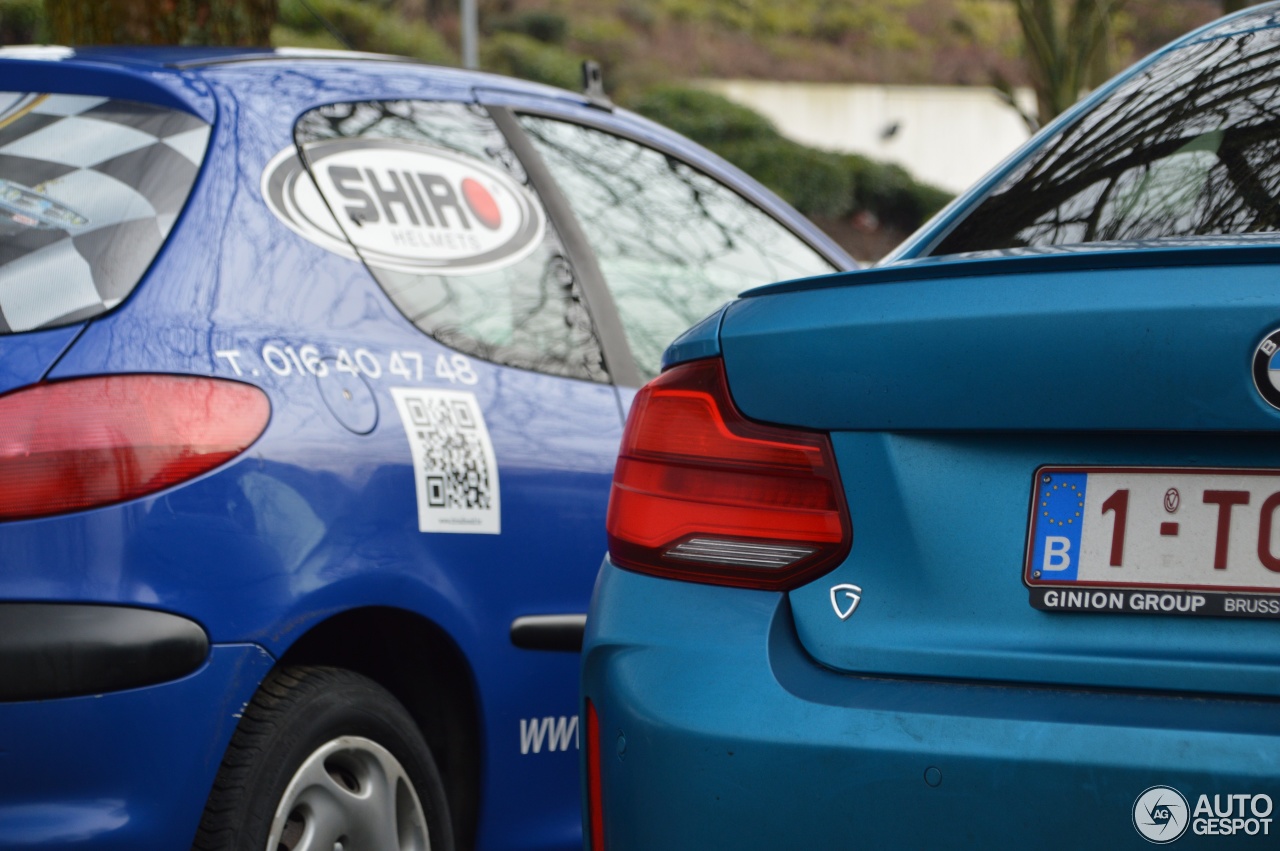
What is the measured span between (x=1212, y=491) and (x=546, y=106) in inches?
85.7

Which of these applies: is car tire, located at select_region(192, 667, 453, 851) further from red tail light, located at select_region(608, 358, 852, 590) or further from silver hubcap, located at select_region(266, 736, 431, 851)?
red tail light, located at select_region(608, 358, 852, 590)

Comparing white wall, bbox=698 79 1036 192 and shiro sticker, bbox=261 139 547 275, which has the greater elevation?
white wall, bbox=698 79 1036 192

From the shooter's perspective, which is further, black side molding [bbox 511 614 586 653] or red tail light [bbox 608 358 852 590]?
black side molding [bbox 511 614 586 653]

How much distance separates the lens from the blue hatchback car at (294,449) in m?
2.18

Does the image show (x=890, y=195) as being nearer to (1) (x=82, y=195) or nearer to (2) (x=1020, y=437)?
(1) (x=82, y=195)

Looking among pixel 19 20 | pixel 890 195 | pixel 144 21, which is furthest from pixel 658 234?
pixel 890 195

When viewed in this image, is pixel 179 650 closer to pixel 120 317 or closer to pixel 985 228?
pixel 120 317

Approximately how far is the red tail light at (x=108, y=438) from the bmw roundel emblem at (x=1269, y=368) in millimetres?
1424

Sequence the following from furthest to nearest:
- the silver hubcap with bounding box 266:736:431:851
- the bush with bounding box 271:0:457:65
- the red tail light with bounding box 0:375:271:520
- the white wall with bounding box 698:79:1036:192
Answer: the white wall with bounding box 698:79:1036:192
the bush with bounding box 271:0:457:65
the silver hubcap with bounding box 266:736:431:851
the red tail light with bounding box 0:375:271:520

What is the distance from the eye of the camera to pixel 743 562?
1.89 m

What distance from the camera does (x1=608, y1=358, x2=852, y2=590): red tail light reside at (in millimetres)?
1855

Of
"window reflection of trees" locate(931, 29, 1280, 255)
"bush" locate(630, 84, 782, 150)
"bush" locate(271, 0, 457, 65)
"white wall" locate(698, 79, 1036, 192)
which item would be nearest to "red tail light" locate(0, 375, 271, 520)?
"window reflection of trees" locate(931, 29, 1280, 255)

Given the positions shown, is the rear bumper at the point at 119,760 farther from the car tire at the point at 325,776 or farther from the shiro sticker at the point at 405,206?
the shiro sticker at the point at 405,206

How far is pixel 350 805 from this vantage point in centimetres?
250
